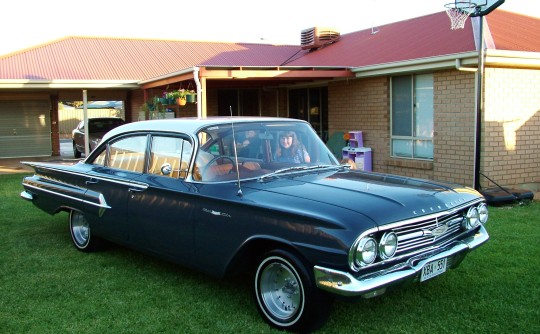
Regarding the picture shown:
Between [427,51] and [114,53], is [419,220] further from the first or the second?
[114,53]

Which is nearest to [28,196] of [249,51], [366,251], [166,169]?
[166,169]

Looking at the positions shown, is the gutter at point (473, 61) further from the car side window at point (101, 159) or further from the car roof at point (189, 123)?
the car side window at point (101, 159)

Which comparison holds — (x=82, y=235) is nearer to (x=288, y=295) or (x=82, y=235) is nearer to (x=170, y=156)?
(x=170, y=156)

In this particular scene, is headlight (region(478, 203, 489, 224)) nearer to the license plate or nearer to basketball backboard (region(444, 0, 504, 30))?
the license plate

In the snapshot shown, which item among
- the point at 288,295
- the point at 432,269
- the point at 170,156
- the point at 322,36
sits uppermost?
the point at 322,36

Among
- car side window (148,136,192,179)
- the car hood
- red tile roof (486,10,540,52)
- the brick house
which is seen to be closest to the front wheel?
the car hood

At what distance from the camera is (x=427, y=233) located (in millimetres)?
3900

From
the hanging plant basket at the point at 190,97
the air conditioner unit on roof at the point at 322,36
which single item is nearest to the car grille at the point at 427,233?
the hanging plant basket at the point at 190,97

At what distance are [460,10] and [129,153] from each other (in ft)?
23.1

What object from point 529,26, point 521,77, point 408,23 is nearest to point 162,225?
point 521,77

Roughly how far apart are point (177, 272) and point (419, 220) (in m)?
2.70

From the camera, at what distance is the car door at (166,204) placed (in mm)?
4551

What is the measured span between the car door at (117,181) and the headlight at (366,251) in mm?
2351

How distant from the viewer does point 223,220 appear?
4.19 m
